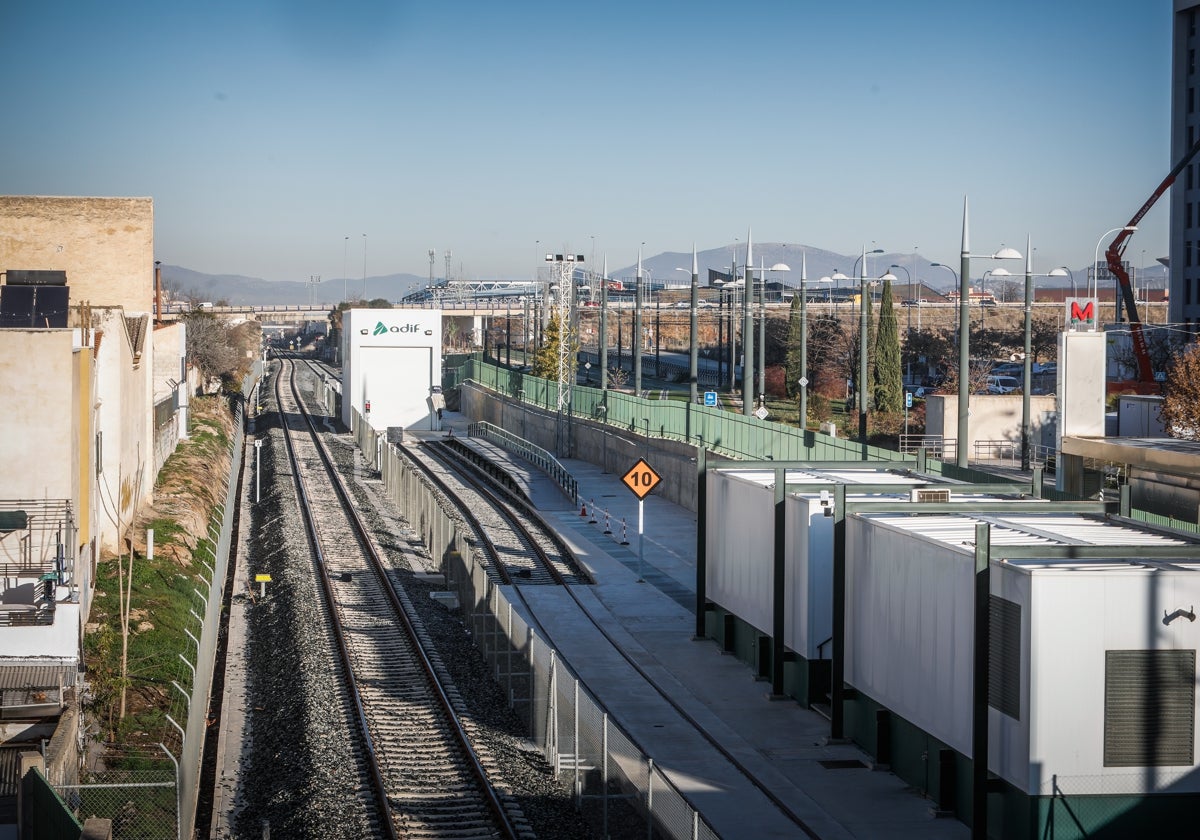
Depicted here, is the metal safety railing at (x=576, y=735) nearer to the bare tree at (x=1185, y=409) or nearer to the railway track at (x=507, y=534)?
the railway track at (x=507, y=534)

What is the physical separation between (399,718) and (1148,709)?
32.6 feet

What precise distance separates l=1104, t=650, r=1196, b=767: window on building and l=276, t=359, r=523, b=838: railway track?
5.99 metres

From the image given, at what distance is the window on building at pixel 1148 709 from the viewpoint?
12172 mm

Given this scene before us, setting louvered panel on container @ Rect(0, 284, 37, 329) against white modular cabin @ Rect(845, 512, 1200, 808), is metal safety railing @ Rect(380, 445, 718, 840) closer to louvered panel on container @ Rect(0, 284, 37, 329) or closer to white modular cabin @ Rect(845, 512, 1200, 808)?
white modular cabin @ Rect(845, 512, 1200, 808)

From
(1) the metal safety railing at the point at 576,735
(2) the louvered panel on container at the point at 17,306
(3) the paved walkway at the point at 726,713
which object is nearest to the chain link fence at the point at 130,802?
(1) the metal safety railing at the point at 576,735

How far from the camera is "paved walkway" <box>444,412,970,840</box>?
14.0 metres

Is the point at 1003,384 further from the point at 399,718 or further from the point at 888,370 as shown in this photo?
the point at 399,718

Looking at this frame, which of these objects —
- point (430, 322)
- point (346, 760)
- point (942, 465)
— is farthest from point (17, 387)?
point (430, 322)

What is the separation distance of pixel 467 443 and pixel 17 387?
125 feet

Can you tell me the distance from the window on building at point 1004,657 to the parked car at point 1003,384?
5745cm

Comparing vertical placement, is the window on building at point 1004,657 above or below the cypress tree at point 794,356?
below

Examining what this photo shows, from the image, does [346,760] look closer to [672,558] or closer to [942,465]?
[942,465]

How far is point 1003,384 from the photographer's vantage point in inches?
2778

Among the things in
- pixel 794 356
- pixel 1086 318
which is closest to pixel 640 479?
pixel 1086 318
